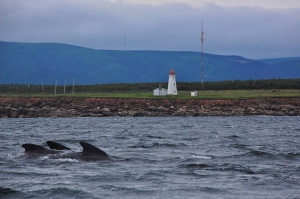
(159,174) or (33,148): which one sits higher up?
(33,148)

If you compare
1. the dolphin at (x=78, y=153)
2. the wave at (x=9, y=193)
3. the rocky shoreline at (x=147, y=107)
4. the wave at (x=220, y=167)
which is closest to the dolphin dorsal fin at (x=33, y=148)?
the dolphin at (x=78, y=153)

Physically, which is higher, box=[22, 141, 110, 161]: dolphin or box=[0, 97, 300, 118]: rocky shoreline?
box=[22, 141, 110, 161]: dolphin

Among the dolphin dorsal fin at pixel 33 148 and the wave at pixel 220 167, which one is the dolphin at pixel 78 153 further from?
the wave at pixel 220 167

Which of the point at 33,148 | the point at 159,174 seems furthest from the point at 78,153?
the point at 159,174

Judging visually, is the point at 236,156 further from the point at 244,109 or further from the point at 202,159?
the point at 244,109

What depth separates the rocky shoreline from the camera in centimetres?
10925

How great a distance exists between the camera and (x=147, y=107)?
4400 inches

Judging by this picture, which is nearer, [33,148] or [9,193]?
[9,193]

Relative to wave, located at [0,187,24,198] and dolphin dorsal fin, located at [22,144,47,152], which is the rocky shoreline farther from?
wave, located at [0,187,24,198]

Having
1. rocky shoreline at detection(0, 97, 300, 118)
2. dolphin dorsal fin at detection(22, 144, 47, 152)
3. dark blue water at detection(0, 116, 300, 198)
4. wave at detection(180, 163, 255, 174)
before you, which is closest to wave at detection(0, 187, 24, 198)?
dark blue water at detection(0, 116, 300, 198)

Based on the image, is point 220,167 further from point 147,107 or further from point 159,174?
point 147,107

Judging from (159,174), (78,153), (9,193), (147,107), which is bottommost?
(147,107)

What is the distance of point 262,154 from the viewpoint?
3481cm

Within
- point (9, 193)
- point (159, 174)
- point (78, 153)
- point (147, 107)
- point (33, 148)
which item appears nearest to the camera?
point (9, 193)
